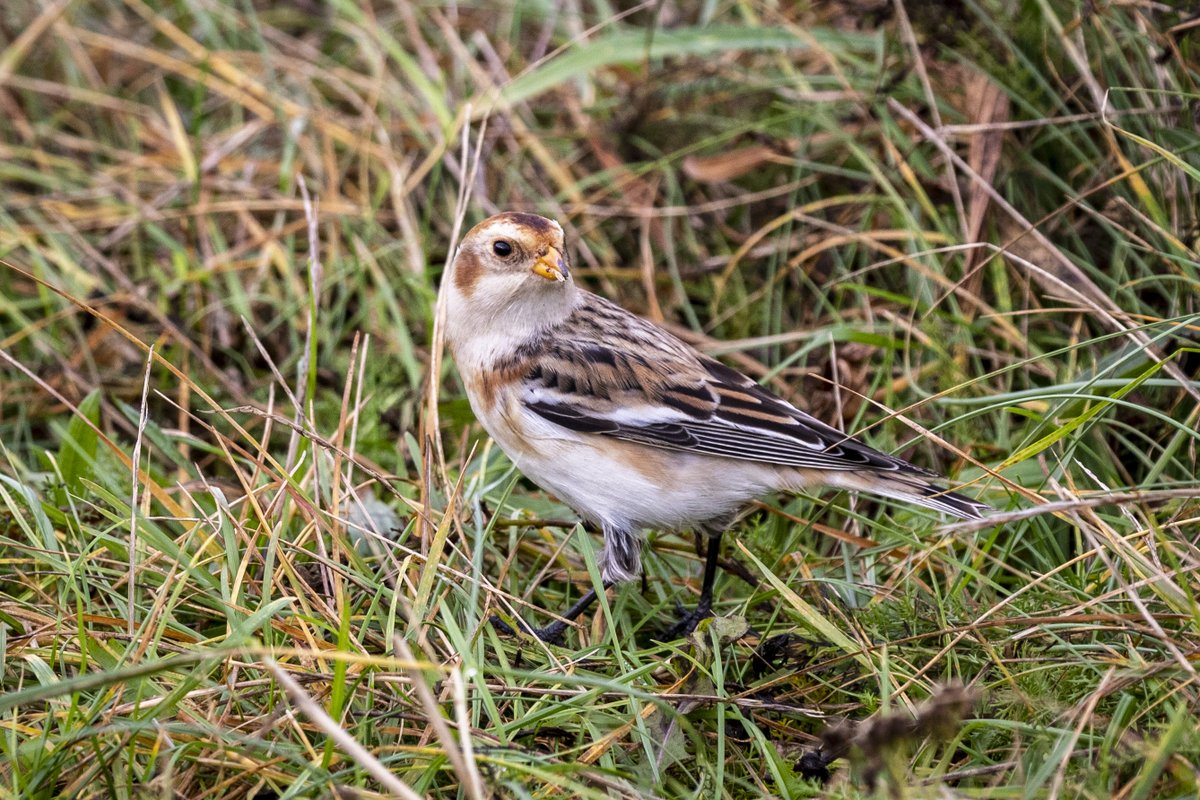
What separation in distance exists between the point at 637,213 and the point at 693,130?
48 centimetres

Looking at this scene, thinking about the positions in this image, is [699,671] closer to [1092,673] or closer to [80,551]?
[1092,673]

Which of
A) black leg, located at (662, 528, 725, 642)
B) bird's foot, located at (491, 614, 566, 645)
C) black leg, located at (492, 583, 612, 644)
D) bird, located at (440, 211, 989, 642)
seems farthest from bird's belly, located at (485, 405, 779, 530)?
bird's foot, located at (491, 614, 566, 645)

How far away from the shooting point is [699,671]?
3072mm

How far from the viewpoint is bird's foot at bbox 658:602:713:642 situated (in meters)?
3.47

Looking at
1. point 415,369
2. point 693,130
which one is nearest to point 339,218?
point 415,369

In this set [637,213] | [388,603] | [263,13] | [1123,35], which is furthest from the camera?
[263,13]

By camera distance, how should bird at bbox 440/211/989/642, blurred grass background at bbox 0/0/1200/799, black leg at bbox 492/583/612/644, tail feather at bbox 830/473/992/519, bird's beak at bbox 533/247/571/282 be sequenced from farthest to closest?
bird's beak at bbox 533/247/571/282, bird at bbox 440/211/989/642, black leg at bbox 492/583/612/644, tail feather at bbox 830/473/992/519, blurred grass background at bbox 0/0/1200/799

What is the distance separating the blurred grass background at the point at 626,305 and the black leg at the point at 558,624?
70mm

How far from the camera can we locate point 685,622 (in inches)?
138

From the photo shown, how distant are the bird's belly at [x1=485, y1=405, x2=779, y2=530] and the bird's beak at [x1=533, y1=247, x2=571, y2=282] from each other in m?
0.44

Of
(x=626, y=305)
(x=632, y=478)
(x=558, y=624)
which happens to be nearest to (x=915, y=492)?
(x=632, y=478)

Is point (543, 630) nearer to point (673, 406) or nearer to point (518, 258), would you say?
point (673, 406)

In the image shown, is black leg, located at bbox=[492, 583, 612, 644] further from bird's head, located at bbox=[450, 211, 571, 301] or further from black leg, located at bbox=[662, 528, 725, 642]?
bird's head, located at bbox=[450, 211, 571, 301]

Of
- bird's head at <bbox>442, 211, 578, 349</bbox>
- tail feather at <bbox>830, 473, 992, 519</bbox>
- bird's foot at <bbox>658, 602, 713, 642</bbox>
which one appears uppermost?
bird's head at <bbox>442, 211, 578, 349</bbox>
